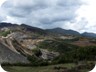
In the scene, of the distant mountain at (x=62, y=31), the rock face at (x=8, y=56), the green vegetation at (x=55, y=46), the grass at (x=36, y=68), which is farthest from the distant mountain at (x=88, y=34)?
the rock face at (x=8, y=56)

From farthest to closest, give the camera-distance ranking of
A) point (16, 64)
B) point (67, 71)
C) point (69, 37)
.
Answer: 1. point (69, 37)
2. point (16, 64)
3. point (67, 71)

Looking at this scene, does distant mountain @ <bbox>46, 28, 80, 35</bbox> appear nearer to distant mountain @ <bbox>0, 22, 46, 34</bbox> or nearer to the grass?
distant mountain @ <bbox>0, 22, 46, 34</bbox>

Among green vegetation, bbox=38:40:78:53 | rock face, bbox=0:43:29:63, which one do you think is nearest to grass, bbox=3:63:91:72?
rock face, bbox=0:43:29:63

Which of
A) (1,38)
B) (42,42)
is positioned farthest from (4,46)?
(42,42)

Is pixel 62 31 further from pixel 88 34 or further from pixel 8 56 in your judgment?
pixel 8 56

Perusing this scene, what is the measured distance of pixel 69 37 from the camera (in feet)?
18.6

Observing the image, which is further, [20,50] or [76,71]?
[20,50]

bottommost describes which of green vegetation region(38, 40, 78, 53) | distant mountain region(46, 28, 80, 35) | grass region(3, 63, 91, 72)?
grass region(3, 63, 91, 72)

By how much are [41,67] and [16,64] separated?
1.75ft

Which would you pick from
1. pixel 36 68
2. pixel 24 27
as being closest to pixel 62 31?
pixel 24 27

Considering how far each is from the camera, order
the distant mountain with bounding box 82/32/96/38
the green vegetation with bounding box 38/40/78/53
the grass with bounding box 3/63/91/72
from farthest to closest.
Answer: the green vegetation with bounding box 38/40/78/53, the distant mountain with bounding box 82/32/96/38, the grass with bounding box 3/63/91/72

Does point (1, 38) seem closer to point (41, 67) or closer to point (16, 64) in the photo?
point (16, 64)

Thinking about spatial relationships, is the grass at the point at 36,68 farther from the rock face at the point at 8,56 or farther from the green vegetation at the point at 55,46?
the green vegetation at the point at 55,46

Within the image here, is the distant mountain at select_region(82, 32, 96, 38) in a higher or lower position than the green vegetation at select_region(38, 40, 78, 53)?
higher
